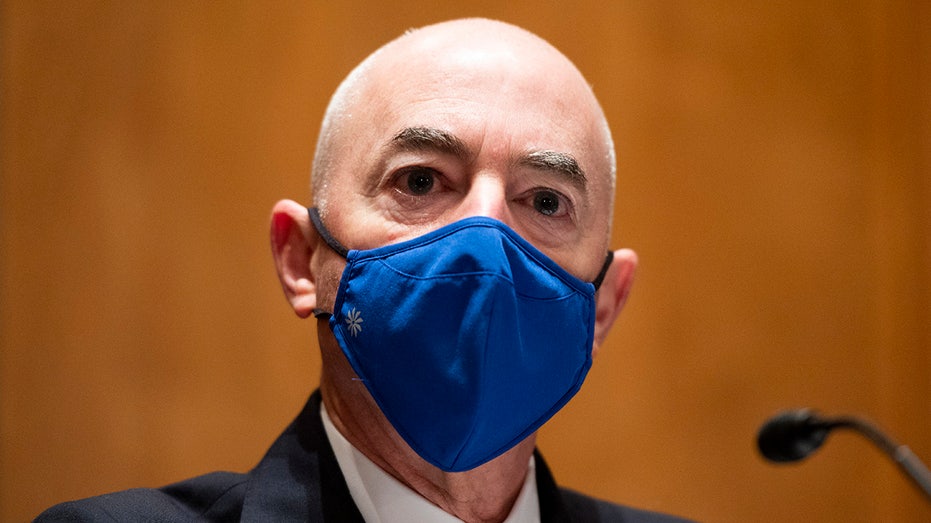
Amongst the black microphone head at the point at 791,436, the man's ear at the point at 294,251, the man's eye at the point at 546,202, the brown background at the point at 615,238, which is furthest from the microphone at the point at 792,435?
the brown background at the point at 615,238

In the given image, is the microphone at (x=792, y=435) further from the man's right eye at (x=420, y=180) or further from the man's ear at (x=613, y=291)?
the man's right eye at (x=420, y=180)

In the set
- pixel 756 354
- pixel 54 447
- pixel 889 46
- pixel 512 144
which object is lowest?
pixel 54 447

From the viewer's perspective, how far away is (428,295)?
4.64 ft

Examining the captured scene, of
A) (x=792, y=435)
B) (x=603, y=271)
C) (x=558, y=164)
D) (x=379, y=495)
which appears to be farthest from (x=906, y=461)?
(x=379, y=495)

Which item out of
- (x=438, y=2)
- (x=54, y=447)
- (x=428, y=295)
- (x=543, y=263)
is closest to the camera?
(x=428, y=295)

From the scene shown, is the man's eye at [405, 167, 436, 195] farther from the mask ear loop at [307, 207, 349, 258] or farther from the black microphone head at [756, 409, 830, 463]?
the black microphone head at [756, 409, 830, 463]

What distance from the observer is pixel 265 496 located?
5.20 feet

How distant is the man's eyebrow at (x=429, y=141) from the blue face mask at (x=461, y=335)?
0.16 m

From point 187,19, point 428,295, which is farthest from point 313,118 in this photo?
point 428,295

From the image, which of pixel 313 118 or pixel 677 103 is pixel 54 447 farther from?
pixel 677 103

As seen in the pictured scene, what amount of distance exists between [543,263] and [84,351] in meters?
1.50

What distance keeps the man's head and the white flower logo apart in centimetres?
10

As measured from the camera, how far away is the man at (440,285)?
1.42m

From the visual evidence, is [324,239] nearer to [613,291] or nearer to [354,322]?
[354,322]
